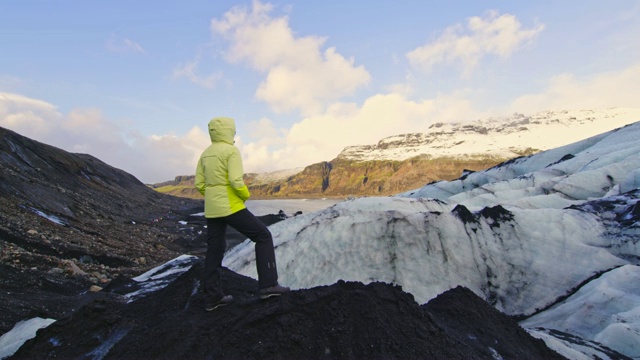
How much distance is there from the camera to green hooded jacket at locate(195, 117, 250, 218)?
16.1 feet

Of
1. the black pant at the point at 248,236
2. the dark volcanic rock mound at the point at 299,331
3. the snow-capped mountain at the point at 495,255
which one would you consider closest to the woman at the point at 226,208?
the black pant at the point at 248,236

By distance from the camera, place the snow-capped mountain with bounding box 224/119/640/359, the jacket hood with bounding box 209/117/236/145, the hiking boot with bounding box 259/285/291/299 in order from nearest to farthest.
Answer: the hiking boot with bounding box 259/285/291/299
the jacket hood with bounding box 209/117/236/145
the snow-capped mountain with bounding box 224/119/640/359

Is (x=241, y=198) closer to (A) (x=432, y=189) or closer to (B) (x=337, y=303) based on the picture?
(B) (x=337, y=303)

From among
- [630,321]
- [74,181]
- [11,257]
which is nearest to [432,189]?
[630,321]

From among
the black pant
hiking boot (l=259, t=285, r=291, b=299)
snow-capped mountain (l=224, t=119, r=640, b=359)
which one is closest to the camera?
hiking boot (l=259, t=285, r=291, b=299)

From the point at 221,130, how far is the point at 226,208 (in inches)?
41.3

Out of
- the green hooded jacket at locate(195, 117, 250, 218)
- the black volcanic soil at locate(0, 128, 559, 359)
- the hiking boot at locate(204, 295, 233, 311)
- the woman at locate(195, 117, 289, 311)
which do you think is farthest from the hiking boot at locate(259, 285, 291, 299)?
the green hooded jacket at locate(195, 117, 250, 218)

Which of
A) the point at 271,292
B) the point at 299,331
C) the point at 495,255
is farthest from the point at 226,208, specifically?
the point at 495,255

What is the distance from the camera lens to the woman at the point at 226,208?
4.93 metres

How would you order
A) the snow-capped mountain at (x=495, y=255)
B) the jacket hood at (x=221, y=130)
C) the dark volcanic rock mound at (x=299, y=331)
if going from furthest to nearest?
the snow-capped mountain at (x=495, y=255), the jacket hood at (x=221, y=130), the dark volcanic rock mound at (x=299, y=331)

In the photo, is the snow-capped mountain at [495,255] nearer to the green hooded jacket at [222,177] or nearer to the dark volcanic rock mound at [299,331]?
the dark volcanic rock mound at [299,331]

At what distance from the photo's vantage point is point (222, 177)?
16.3 ft

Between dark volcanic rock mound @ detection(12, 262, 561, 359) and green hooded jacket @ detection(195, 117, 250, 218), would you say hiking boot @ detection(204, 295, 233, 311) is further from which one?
green hooded jacket @ detection(195, 117, 250, 218)

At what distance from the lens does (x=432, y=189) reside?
2733cm
